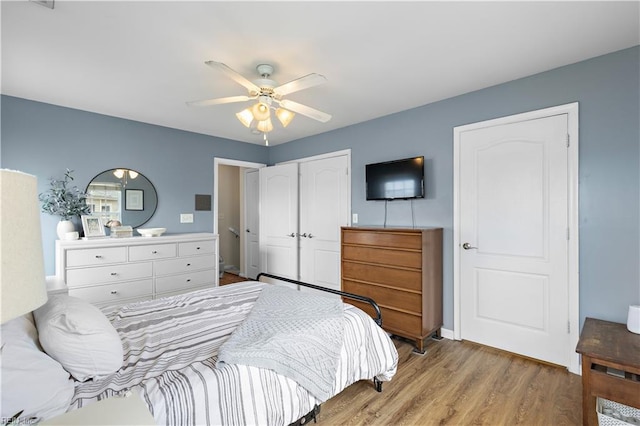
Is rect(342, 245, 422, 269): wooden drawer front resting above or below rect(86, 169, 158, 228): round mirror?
below

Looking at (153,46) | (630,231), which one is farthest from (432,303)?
(153,46)

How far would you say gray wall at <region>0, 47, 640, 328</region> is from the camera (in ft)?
7.23

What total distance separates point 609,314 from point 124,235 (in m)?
4.69

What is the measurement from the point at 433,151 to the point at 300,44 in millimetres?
1865

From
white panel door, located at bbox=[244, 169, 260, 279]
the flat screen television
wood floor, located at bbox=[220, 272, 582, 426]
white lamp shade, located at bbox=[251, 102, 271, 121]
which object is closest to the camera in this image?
wood floor, located at bbox=[220, 272, 582, 426]

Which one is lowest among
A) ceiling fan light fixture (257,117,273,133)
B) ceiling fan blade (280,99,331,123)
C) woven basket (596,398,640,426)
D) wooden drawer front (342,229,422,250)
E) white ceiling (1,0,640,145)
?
woven basket (596,398,640,426)

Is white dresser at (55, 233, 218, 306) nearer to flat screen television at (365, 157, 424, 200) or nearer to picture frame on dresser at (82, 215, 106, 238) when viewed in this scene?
picture frame on dresser at (82, 215, 106, 238)

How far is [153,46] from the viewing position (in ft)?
6.93

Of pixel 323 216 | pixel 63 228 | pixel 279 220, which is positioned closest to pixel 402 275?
pixel 323 216

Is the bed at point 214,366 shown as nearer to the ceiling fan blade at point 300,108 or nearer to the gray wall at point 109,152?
the ceiling fan blade at point 300,108

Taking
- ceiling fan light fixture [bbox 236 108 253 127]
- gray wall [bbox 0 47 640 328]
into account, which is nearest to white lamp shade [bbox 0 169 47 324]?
ceiling fan light fixture [bbox 236 108 253 127]

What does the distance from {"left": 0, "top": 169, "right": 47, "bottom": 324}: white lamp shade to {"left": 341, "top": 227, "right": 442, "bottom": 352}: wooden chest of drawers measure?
8.77 ft

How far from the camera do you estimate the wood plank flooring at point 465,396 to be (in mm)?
1881

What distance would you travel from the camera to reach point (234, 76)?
6.48ft
